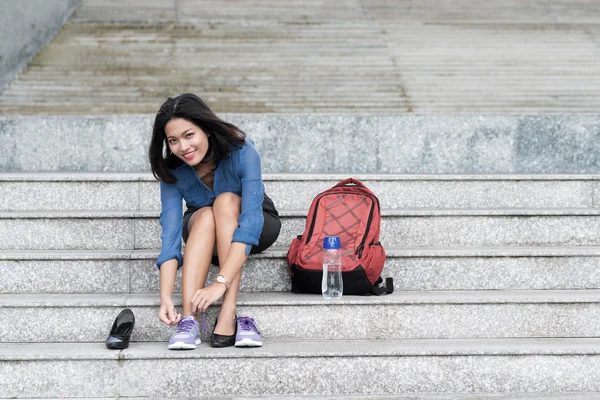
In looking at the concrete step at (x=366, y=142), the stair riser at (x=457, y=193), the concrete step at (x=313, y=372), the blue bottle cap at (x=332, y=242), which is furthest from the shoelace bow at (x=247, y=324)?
the concrete step at (x=366, y=142)

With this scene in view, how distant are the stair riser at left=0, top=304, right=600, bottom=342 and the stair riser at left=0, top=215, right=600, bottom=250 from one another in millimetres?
636

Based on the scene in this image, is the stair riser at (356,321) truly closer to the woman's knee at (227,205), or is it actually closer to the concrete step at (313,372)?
the concrete step at (313,372)

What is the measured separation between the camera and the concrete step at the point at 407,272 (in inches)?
145

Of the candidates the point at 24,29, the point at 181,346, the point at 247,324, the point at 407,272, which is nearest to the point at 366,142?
the point at 407,272

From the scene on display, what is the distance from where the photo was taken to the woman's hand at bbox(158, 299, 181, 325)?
317 cm

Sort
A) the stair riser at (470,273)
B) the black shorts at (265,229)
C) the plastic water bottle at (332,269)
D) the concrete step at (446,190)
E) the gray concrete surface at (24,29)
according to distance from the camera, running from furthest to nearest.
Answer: the gray concrete surface at (24,29) → the concrete step at (446,190) → the stair riser at (470,273) → the black shorts at (265,229) → the plastic water bottle at (332,269)

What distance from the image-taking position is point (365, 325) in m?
3.43

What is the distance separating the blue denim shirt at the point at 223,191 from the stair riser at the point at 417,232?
546 mm

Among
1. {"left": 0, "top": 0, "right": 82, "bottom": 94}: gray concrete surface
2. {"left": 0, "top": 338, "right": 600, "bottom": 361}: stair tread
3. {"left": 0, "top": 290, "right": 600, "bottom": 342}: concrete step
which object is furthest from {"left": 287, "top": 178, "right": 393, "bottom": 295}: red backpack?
{"left": 0, "top": 0, "right": 82, "bottom": 94}: gray concrete surface

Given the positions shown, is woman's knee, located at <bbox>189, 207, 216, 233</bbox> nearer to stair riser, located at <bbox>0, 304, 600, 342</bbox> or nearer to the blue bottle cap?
stair riser, located at <bbox>0, 304, 600, 342</bbox>

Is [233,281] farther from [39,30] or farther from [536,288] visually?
[39,30]

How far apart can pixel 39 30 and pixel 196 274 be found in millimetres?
5337

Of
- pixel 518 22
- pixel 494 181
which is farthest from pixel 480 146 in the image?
pixel 518 22

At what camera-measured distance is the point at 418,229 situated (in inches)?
160
